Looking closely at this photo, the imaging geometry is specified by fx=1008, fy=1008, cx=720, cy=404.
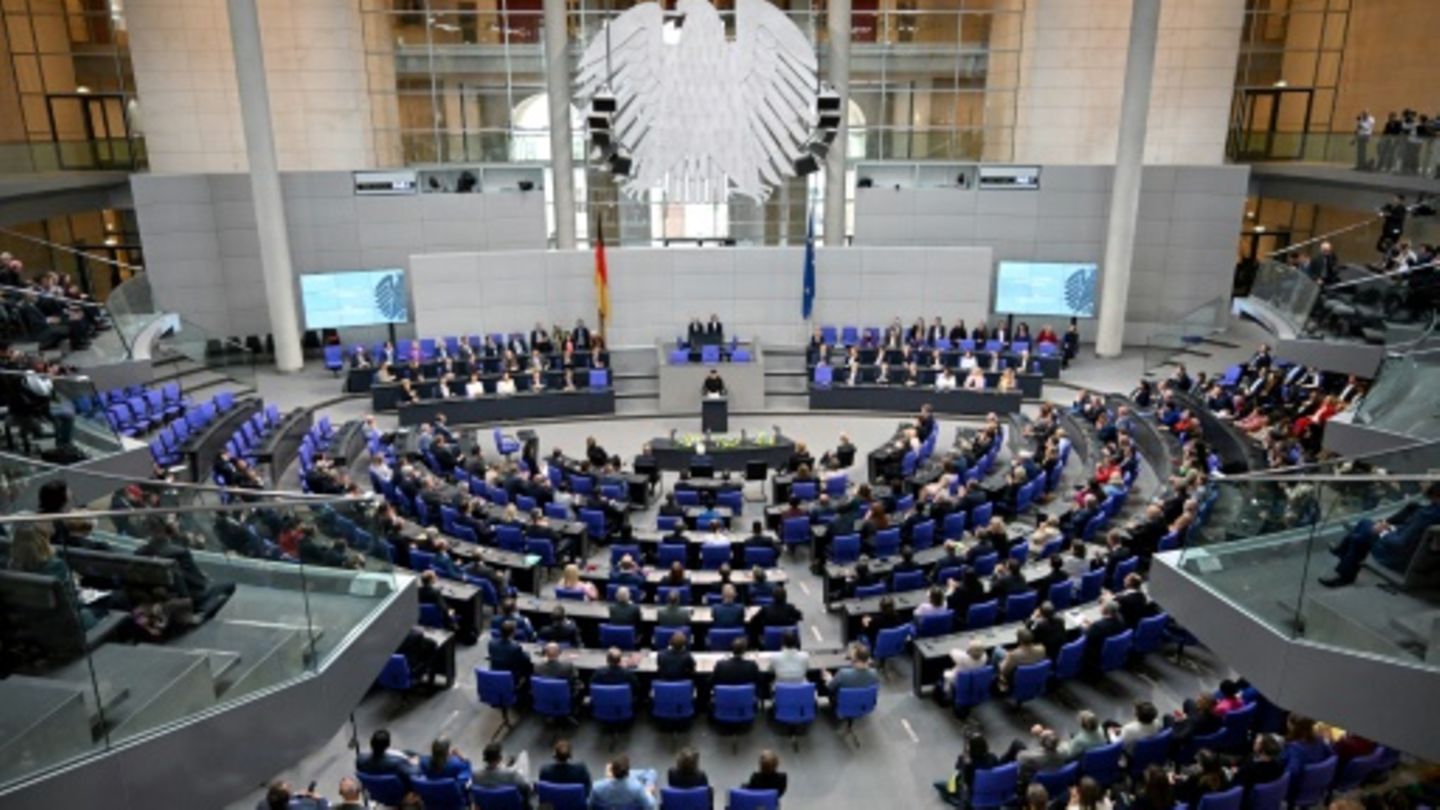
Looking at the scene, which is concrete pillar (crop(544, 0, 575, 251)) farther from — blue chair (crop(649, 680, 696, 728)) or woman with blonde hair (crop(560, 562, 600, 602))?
blue chair (crop(649, 680, 696, 728))

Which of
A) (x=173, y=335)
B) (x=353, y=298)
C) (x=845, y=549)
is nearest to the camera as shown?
(x=845, y=549)

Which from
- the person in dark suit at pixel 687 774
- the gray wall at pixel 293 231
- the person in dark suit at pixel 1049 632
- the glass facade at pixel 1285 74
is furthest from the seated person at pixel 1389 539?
the glass facade at pixel 1285 74

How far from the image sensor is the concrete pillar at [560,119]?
23922mm

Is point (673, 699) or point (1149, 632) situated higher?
point (1149, 632)

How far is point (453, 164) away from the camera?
27.5m

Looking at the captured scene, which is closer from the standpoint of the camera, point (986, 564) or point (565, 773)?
point (565, 773)

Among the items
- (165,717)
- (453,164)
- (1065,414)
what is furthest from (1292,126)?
(165,717)

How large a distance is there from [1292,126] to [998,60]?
880 centimetres

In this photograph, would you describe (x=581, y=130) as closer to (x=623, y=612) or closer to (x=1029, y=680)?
(x=623, y=612)

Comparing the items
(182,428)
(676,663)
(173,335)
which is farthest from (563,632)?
(173,335)

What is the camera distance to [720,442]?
17984 mm

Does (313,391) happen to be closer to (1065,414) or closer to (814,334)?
(814,334)

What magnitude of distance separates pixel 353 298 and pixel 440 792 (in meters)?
18.7

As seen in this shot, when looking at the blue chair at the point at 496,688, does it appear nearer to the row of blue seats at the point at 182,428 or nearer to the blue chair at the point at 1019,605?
the blue chair at the point at 1019,605
